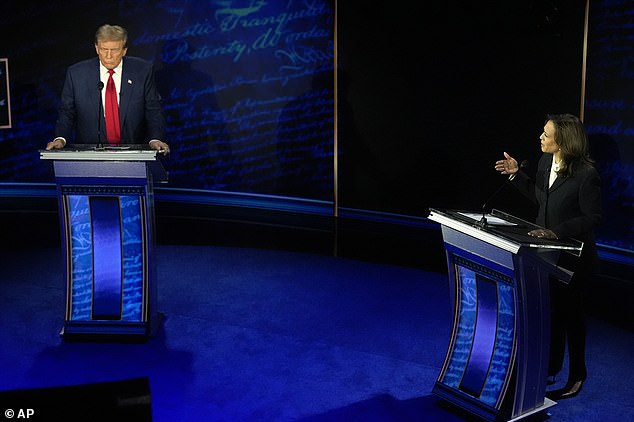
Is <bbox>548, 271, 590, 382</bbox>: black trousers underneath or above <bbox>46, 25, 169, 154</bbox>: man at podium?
underneath

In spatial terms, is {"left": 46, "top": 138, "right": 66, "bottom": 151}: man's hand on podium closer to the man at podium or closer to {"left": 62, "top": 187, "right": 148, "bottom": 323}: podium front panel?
the man at podium

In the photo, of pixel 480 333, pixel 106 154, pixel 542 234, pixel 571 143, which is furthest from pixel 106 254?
pixel 571 143

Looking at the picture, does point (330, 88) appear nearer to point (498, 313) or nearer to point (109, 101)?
point (109, 101)

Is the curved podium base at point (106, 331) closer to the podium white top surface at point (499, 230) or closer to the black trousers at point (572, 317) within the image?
the podium white top surface at point (499, 230)

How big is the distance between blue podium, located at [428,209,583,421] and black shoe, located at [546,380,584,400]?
24 cm

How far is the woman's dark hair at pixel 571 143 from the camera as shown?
3.56 m

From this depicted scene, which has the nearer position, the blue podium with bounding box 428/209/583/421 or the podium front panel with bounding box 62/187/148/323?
the blue podium with bounding box 428/209/583/421

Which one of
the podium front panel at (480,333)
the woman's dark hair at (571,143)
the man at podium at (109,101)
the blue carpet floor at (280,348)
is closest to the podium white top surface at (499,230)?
the podium front panel at (480,333)

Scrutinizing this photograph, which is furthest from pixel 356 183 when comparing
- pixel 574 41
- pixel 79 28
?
pixel 79 28

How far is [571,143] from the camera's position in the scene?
356 centimetres

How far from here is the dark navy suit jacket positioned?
438 cm

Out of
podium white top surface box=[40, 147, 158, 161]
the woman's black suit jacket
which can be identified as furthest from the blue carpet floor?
podium white top surface box=[40, 147, 158, 161]

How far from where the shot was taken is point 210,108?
676 centimetres

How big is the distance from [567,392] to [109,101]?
9.33ft
